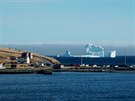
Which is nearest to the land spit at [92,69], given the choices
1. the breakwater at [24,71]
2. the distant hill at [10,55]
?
the breakwater at [24,71]

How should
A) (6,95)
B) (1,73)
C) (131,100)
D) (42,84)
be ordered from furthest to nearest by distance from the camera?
(1,73), (42,84), (6,95), (131,100)

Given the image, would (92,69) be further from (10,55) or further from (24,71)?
(10,55)

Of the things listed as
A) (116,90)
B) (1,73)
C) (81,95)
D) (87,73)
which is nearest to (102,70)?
(87,73)

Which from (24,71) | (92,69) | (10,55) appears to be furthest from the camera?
(10,55)

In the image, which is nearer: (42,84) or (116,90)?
(116,90)

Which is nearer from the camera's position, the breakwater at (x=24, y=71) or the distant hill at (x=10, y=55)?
the breakwater at (x=24, y=71)

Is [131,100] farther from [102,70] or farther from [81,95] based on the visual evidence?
[102,70]

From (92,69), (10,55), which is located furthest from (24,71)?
(10,55)

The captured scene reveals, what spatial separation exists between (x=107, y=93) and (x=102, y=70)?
211 ft

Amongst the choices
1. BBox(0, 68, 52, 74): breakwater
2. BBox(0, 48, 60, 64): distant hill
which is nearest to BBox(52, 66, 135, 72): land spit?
BBox(0, 68, 52, 74): breakwater

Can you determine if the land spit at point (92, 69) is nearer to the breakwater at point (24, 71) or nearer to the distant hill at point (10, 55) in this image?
the breakwater at point (24, 71)

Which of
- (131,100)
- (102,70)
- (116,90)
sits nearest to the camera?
(131,100)

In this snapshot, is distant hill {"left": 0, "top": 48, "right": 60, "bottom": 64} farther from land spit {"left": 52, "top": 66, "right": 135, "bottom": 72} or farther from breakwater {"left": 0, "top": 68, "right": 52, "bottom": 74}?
breakwater {"left": 0, "top": 68, "right": 52, "bottom": 74}

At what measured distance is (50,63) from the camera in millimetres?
174750
